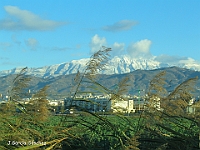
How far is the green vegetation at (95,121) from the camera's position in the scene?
17.3 ft

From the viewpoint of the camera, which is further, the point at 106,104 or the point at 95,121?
the point at 106,104

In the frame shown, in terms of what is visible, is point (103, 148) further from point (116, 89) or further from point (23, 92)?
point (23, 92)

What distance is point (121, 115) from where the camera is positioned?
590 centimetres

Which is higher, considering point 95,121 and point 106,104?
point 106,104

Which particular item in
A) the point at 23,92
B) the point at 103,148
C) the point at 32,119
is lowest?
the point at 103,148

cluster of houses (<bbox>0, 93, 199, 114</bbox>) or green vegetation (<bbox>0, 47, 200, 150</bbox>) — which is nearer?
green vegetation (<bbox>0, 47, 200, 150</bbox>)

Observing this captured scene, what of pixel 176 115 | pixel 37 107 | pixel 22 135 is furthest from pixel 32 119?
pixel 176 115

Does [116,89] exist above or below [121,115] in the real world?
above

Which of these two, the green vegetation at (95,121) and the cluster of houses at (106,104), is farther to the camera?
the cluster of houses at (106,104)

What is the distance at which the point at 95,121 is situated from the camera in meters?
5.85

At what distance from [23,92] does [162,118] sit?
2.01 metres

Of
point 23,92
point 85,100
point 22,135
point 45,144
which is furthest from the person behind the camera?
point 23,92

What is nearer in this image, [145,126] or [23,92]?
[145,126]

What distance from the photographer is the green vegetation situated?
5266 millimetres
